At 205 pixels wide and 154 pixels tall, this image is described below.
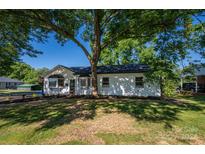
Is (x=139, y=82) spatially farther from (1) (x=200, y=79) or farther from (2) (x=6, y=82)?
(2) (x=6, y=82)

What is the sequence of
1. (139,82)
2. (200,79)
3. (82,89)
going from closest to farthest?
1. (139,82)
2. (82,89)
3. (200,79)

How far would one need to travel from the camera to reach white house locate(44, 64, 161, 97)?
18.7m

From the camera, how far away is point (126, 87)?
1927cm

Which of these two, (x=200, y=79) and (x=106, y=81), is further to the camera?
(x=200, y=79)

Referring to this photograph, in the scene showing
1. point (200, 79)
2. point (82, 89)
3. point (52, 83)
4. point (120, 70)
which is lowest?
point (82, 89)

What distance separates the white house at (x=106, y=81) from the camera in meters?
18.7

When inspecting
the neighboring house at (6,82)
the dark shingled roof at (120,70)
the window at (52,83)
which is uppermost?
the dark shingled roof at (120,70)

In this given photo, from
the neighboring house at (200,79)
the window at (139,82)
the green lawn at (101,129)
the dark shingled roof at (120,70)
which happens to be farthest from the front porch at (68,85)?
the neighboring house at (200,79)

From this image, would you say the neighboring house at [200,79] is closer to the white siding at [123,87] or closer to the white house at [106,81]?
the white siding at [123,87]

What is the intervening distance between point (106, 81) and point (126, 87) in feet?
7.64

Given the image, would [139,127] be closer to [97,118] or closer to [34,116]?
[97,118]

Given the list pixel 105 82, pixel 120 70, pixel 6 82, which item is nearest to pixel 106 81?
pixel 105 82

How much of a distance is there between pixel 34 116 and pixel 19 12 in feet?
22.8

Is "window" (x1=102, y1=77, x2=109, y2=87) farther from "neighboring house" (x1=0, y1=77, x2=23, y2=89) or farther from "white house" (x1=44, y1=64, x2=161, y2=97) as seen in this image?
"neighboring house" (x1=0, y1=77, x2=23, y2=89)
